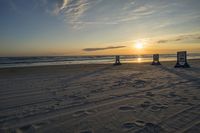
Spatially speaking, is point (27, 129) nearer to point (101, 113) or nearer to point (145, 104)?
point (101, 113)

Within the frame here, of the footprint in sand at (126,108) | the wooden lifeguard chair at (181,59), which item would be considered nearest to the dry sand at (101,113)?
the footprint in sand at (126,108)

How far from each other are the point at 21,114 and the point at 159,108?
302cm

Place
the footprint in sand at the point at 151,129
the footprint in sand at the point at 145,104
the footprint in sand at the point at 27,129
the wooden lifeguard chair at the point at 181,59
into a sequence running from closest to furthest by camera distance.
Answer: the footprint in sand at the point at 151,129 → the footprint in sand at the point at 27,129 → the footprint in sand at the point at 145,104 → the wooden lifeguard chair at the point at 181,59

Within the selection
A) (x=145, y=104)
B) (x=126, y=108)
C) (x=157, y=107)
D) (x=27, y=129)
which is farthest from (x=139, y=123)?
(x=27, y=129)

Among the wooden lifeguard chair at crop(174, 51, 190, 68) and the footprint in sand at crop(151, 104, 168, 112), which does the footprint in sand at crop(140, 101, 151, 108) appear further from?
the wooden lifeguard chair at crop(174, 51, 190, 68)

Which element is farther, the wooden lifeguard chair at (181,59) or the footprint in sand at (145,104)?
the wooden lifeguard chair at (181,59)

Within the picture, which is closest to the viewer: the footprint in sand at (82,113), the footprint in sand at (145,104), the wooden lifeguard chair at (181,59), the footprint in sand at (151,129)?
the footprint in sand at (151,129)

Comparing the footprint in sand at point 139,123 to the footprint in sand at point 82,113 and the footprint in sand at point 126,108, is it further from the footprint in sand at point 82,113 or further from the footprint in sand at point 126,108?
the footprint in sand at point 82,113

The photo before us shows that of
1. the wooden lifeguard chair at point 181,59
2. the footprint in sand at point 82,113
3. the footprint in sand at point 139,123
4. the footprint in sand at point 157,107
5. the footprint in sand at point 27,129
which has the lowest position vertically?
the footprint in sand at point 27,129

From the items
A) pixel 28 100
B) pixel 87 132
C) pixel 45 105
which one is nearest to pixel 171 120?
pixel 87 132

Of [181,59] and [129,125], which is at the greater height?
[181,59]

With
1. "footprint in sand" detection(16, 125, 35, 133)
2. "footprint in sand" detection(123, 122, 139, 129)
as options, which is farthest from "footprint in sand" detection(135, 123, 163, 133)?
"footprint in sand" detection(16, 125, 35, 133)

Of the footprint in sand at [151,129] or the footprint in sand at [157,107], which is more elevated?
the footprint in sand at [157,107]

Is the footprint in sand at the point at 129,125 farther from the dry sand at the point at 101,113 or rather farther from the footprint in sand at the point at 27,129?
the footprint in sand at the point at 27,129
